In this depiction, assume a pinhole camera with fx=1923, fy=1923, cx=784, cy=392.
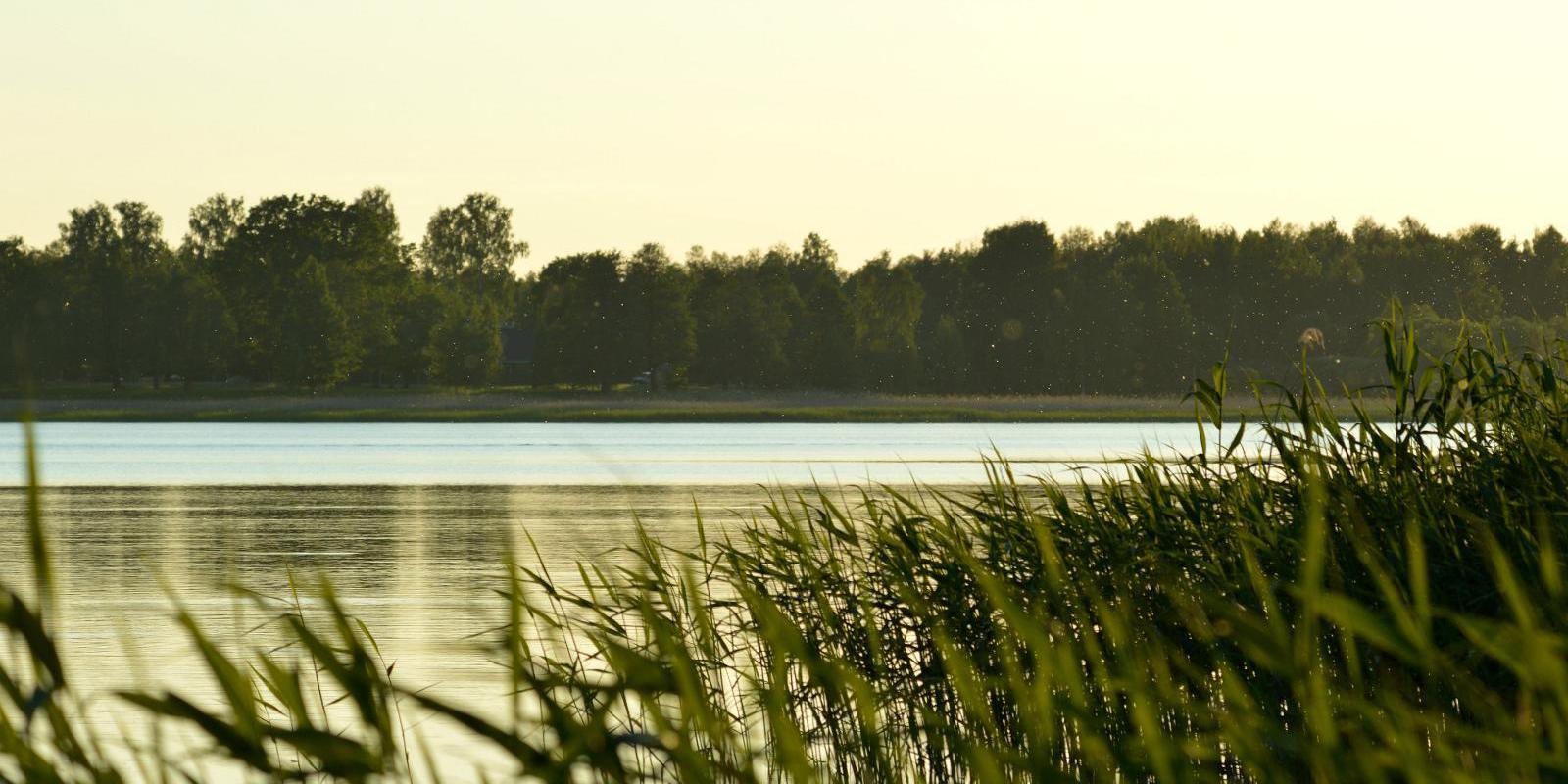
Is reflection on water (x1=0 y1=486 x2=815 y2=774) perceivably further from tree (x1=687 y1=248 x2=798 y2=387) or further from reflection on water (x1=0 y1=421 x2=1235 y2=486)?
tree (x1=687 y1=248 x2=798 y2=387)

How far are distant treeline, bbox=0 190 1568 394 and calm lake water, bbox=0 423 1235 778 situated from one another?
32.9m

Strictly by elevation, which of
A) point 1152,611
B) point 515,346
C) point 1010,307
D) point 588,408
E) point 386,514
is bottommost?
point 386,514

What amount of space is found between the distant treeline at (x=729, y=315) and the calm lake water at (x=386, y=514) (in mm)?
32907

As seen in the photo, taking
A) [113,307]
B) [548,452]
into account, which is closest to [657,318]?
[113,307]

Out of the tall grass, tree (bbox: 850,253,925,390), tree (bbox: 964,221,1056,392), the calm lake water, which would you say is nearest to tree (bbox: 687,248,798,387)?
tree (bbox: 850,253,925,390)

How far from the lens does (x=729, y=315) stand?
10719 cm

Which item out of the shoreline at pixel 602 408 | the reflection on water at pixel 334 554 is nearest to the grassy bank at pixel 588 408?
the shoreline at pixel 602 408

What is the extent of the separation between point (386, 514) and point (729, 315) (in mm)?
77899

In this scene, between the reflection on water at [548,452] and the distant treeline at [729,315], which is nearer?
the reflection on water at [548,452]

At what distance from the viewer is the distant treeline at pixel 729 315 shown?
10344 centimetres

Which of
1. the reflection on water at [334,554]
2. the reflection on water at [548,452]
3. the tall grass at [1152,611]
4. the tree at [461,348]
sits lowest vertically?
the reflection on water at [548,452]

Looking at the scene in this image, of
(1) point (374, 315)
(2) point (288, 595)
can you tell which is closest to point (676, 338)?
(1) point (374, 315)

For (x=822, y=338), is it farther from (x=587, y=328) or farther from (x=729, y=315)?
(x=587, y=328)

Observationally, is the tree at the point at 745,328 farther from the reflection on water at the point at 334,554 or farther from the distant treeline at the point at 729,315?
the reflection on water at the point at 334,554
